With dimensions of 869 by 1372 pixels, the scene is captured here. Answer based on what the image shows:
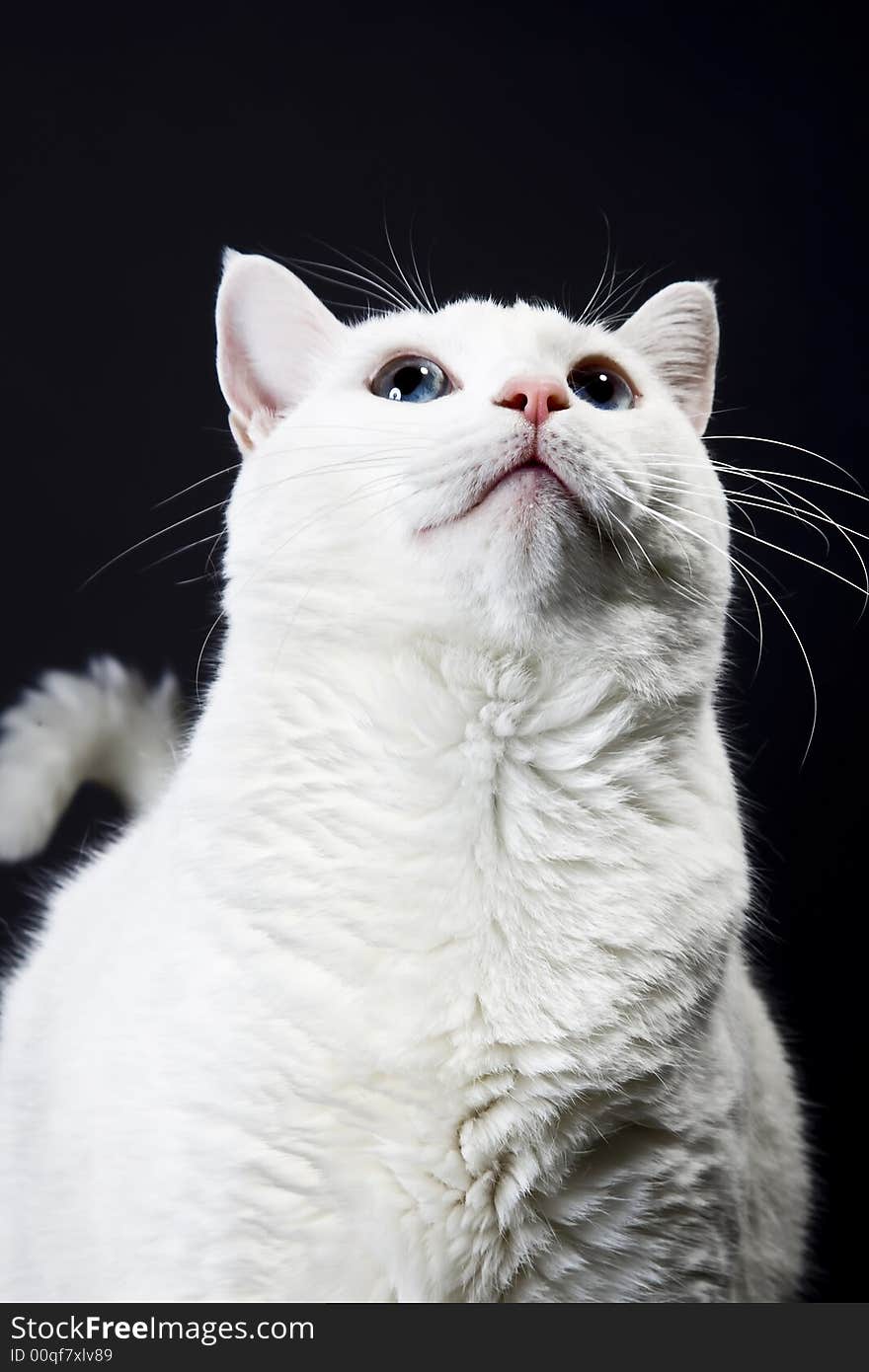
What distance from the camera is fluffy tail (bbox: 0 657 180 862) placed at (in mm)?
2699

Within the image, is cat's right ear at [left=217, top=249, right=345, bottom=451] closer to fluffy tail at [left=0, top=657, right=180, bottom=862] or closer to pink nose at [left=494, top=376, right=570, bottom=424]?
pink nose at [left=494, top=376, right=570, bottom=424]

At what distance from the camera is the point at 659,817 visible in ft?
6.45

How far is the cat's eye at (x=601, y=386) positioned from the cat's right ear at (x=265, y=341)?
404 millimetres

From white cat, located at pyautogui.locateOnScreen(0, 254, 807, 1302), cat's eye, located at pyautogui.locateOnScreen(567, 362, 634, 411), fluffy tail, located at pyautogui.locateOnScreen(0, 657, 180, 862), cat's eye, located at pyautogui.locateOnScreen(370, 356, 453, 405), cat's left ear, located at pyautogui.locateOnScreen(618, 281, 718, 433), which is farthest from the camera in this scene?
fluffy tail, located at pyautogui.locateOnScreen(0, 657, 180, 862)

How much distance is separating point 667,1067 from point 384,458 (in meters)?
0.92

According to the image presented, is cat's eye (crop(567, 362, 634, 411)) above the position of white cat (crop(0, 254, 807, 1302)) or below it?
above

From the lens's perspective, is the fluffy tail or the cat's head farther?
the fluffy tail

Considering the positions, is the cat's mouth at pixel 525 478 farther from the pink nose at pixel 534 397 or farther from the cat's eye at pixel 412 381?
the cat's eye at pixel 412 381

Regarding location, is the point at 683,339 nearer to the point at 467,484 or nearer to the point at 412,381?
the point at 412,381

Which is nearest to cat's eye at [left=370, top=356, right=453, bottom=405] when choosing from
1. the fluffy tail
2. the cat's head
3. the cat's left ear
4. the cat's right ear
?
the cat's head

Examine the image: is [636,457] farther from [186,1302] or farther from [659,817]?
[186,1302]

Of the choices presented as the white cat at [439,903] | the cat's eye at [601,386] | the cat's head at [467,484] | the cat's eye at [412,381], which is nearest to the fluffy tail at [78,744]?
the white cat at [439,903]

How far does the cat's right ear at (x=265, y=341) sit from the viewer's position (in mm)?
2191

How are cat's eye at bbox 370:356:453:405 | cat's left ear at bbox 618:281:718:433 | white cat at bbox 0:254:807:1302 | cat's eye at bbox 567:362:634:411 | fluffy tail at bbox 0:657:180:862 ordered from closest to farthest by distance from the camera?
white cat at bbox 0:254:807:1302 → cat's eye at bbox 370:356:453:405 → cat's eye at bbox 567:362:634:411 → cat's left ear at bbox 618:281:718:433 → fluffy tail at bbox 0:657:180:862
